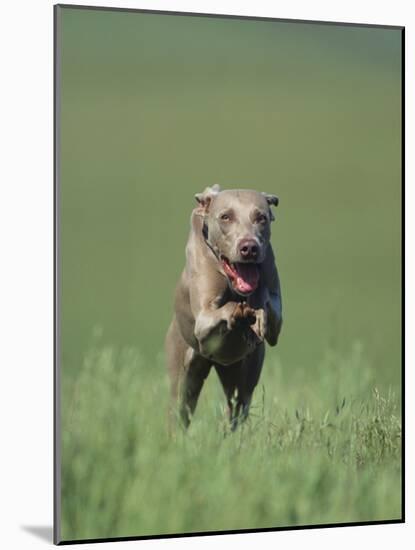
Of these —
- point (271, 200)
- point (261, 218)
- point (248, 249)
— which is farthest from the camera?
point (271, 200)

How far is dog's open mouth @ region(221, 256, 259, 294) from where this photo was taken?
8016mm

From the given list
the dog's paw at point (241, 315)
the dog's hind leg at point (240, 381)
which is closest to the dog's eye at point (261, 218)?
the dog's paw at point (241, 315)

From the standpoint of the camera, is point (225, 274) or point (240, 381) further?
point (240, 381)

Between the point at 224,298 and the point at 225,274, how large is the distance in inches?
5.1

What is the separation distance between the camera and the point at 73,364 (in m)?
7.85

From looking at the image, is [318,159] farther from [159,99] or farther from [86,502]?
[86,502]

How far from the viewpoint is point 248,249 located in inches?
314

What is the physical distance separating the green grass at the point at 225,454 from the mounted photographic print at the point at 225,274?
0.04ft

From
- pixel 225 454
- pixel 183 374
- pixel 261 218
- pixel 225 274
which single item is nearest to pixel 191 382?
pixel 183 374

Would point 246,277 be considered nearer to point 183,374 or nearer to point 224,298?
point 224,298

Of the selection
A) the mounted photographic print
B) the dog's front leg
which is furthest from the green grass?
the dog's front leg

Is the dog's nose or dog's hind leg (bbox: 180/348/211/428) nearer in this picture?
the dog's nose

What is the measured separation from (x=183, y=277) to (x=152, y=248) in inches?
9.0

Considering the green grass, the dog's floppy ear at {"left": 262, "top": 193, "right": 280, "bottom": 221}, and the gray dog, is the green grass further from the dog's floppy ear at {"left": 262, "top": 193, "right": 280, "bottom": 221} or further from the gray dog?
the dog's floppy ear at {"left": 262, "top": 193, "right": 280, "bottom": 221}
